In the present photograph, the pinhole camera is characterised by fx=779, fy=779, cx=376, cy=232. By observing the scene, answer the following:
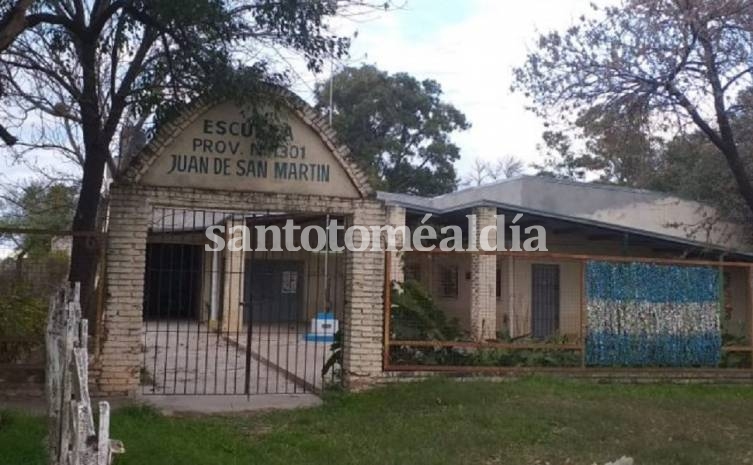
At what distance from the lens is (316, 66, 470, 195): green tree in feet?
141

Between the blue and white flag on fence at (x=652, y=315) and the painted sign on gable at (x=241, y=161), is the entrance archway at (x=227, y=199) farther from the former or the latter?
the blue and white flag on fence at (x=652, y=315)

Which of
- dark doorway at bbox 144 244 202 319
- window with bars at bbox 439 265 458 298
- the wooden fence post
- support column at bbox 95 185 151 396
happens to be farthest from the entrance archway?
window with bars at bbox 439 265 458 298

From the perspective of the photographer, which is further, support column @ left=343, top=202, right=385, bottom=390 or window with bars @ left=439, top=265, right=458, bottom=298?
window with bars @ left=439, top=265, right=458, bottom=298

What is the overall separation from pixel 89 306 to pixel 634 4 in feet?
29.9

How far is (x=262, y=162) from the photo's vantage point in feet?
33.3

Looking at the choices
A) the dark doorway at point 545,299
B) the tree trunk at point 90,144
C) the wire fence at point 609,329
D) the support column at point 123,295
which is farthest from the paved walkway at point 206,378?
the dark doorway at point 545,299

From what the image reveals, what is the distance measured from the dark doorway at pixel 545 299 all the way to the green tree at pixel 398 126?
22.4 m

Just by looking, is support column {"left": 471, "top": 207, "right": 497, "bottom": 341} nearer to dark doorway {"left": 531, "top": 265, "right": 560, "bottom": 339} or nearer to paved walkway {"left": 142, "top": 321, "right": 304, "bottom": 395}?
dark doorway {"left": 531, "top": 265, "right": 560, "bottom": 339}

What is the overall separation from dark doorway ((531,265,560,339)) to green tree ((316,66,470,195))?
2237 cm

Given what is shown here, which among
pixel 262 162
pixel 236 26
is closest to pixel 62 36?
pixel 236 26

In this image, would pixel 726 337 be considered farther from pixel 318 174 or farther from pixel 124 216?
pixel 124 216

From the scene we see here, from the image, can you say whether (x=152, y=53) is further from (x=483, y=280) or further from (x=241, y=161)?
(x=483, y=280)

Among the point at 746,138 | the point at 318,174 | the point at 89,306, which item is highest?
the point at 746,138

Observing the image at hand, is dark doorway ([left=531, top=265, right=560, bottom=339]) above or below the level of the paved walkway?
above
